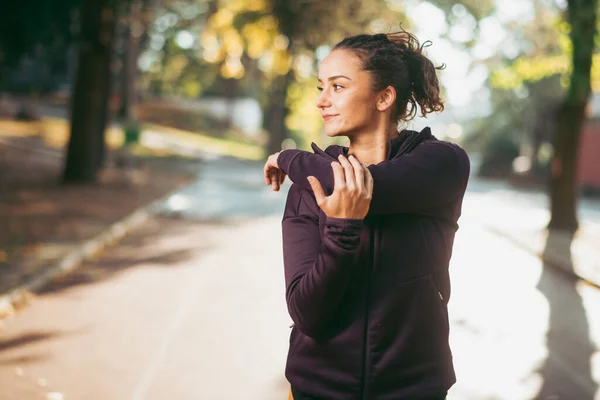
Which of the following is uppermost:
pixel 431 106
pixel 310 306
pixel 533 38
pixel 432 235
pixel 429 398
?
pixel 533 38

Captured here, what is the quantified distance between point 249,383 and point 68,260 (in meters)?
6.04

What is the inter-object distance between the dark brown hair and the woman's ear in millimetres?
14

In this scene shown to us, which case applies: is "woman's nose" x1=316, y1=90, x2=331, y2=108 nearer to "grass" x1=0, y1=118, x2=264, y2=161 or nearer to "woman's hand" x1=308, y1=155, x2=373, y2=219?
"woman's hand" x1=308, y1=155, x2=373, y2=219

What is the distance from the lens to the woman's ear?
88.4 inches

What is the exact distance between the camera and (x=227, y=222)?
17.7 metres

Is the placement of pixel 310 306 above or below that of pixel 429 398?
above

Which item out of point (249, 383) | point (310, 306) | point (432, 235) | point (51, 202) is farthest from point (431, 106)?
point (51, 202)

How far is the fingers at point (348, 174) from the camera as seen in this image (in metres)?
Result: 1.98

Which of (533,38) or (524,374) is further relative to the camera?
(533,38)

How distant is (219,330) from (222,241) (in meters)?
6.72

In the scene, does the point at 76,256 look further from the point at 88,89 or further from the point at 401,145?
the point at 88,89

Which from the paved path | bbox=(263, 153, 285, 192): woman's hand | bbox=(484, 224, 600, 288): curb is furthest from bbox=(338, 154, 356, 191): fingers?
bbox=(484, 224, 600, 288): curb

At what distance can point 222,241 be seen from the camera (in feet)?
47.9

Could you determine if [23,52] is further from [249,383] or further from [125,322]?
A: [249,383]
